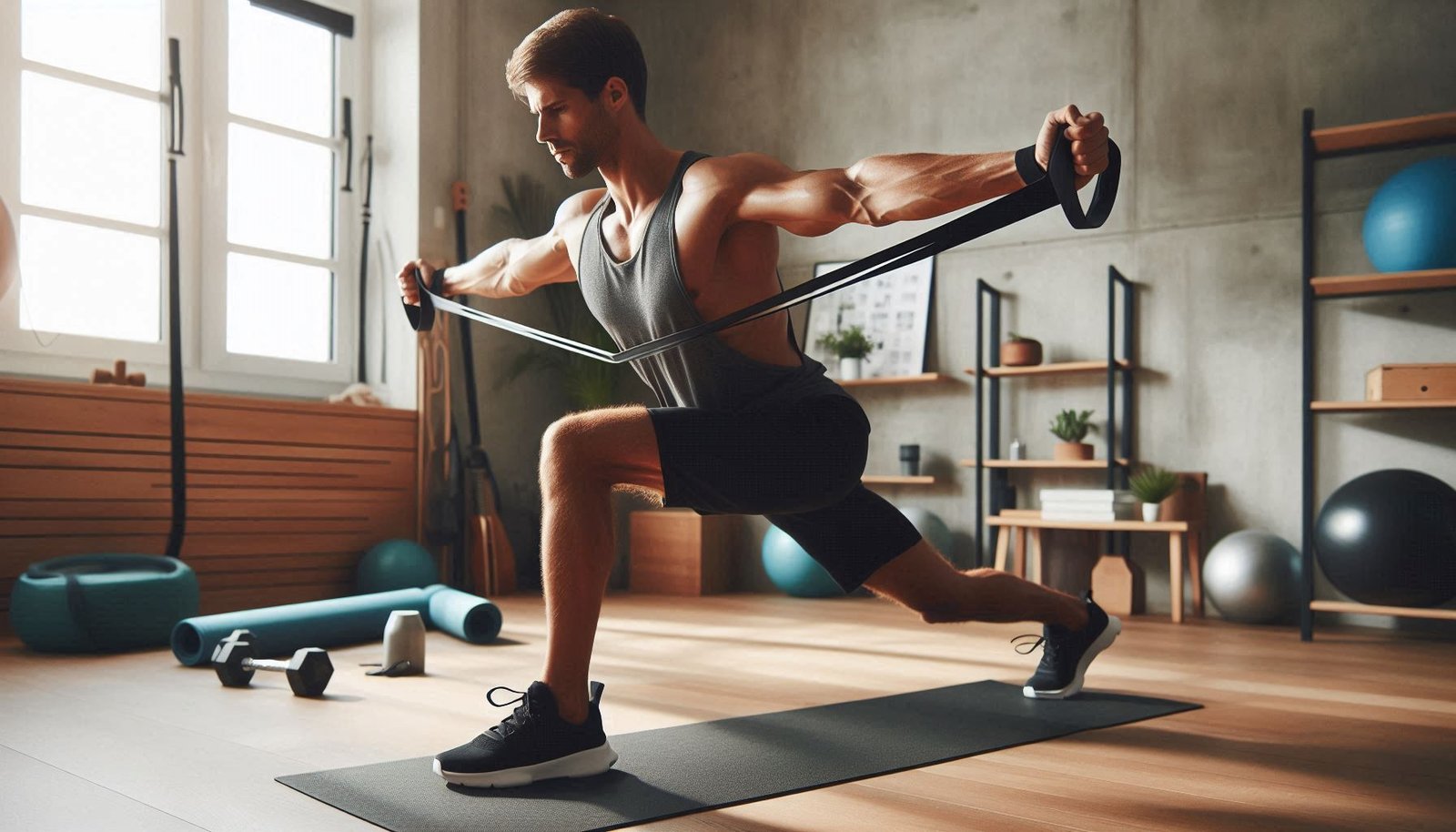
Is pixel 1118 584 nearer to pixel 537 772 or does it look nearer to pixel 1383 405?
pixel 1383 405

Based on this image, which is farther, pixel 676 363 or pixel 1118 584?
pixel 1118 584

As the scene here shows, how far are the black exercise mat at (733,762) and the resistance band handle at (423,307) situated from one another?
1.03 m

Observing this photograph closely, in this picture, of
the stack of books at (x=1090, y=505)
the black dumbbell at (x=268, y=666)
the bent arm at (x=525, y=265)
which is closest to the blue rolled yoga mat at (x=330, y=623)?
the black dumbbell at (x=268, y=666)

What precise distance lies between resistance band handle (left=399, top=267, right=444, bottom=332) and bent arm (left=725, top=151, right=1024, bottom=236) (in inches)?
37.8

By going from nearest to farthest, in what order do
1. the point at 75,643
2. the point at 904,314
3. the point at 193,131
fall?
the point at 75,643
the point at 193,131
the point at 904,314

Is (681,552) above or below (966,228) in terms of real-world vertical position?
below

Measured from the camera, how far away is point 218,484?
4641 mm

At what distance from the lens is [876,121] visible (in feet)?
19.0

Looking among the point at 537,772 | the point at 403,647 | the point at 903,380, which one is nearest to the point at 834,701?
the point at 537,772

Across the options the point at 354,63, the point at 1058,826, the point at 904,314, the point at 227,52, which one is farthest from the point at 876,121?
the point at 1058,826

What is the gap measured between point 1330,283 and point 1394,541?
926 mm

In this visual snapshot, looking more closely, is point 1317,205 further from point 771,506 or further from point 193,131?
point 193,131

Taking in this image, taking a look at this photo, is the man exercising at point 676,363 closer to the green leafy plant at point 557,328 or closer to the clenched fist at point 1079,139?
the clenched fist at point 1079,139

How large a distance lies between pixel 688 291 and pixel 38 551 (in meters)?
3.25
